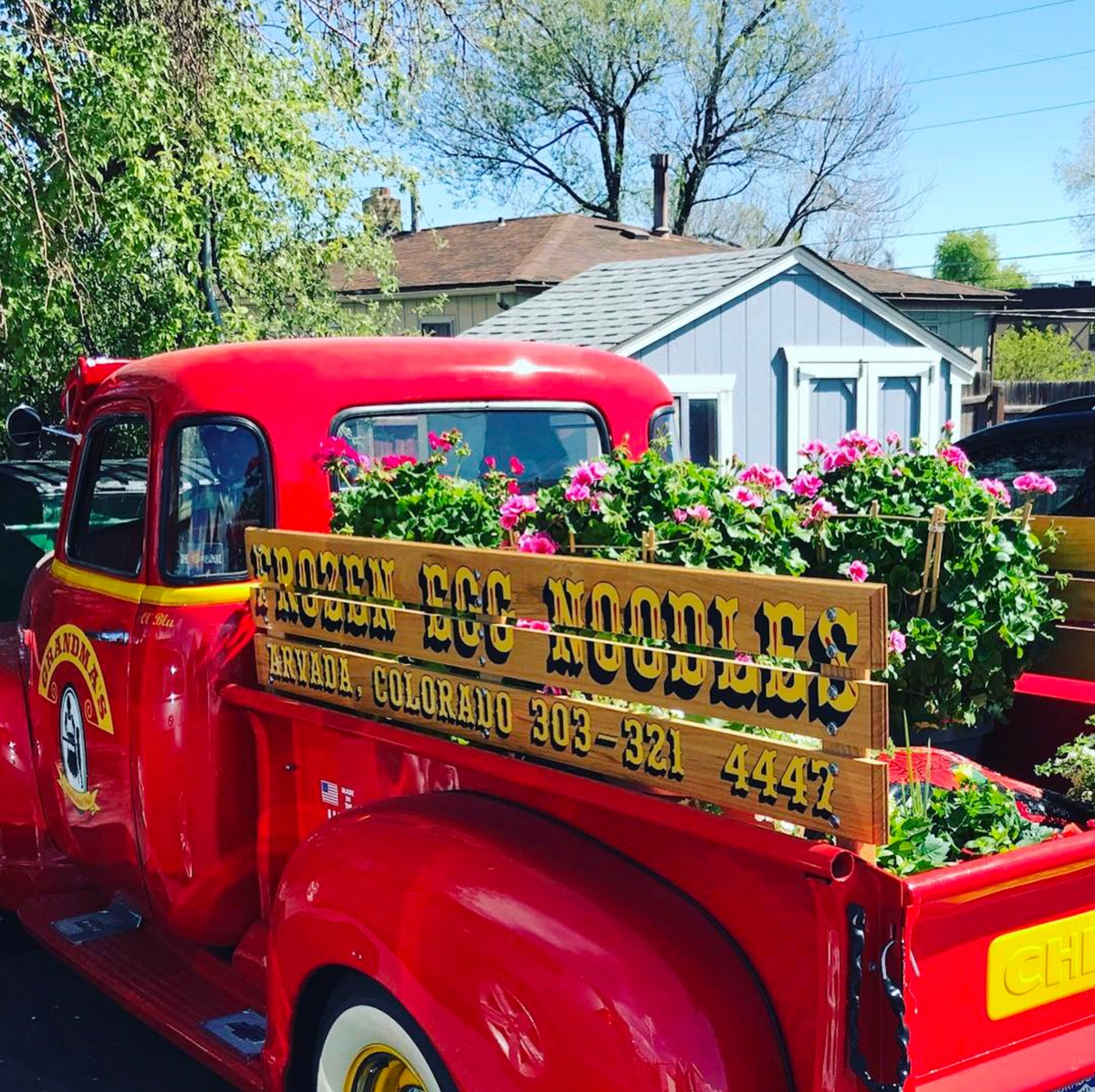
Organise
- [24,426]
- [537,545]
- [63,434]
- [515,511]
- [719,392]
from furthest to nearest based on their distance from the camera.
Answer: [719,392], [24,426], [63,434], [515,511], [537,545]

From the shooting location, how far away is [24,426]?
4590mm

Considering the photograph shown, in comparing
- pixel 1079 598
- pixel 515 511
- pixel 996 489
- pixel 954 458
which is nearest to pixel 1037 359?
pixel 954 458

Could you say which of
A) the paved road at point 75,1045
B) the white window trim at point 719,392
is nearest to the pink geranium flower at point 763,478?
the paved road at point 75,1045

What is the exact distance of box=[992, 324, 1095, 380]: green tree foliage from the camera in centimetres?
3080

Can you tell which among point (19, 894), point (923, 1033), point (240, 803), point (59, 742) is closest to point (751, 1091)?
point (923, 1033)

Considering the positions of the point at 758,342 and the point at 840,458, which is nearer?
the point at 840,458

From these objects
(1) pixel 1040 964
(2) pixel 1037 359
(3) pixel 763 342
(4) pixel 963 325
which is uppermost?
(4) pixel 963 325

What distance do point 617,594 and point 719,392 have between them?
12.8m

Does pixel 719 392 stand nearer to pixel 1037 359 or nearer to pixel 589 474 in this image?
pixel 589 474

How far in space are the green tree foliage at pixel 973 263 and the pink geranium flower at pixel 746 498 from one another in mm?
83777

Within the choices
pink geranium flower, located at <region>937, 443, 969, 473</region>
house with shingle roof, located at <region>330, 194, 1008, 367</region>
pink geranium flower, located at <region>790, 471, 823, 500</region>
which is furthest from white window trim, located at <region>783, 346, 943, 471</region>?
pink geranium flower, located at <region>790, 471, 823, 500</region>

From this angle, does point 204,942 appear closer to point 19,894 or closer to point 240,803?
point 240,803

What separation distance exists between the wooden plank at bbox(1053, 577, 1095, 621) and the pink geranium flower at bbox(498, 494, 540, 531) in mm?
1501

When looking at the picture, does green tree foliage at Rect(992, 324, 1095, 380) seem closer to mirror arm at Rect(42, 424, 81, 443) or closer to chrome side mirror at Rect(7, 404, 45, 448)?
chrome side mirror at Rect(7, 404, 45, 448)
